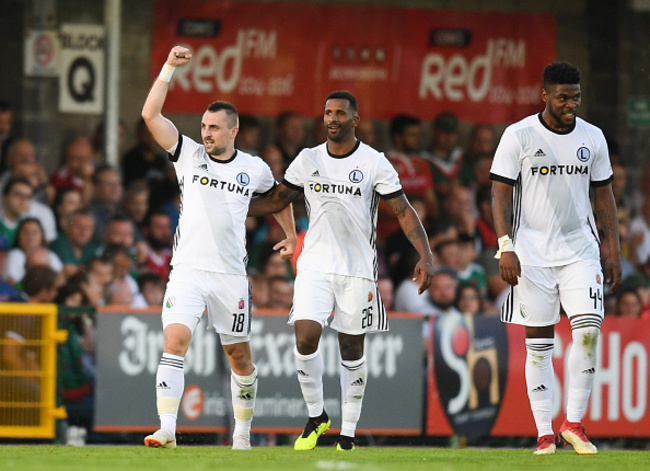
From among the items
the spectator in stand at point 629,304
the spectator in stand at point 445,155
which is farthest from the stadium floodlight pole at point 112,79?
the spectator in stand at point 629,304

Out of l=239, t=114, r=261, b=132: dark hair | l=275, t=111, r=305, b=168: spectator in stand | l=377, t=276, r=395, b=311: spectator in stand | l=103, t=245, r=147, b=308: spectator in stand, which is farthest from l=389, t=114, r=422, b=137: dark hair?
l=103, t=245, r=147, b=308: spectator in stand

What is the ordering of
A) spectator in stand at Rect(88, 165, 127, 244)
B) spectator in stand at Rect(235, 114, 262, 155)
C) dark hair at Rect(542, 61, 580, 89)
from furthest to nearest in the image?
spectator in stand at Rect(235, 114, 262, 155), spectator in stand at Rect(88, 165, 127, 244), dark hair at Rect(542, 61, 580, 89)

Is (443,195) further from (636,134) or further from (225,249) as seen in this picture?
(225,249)

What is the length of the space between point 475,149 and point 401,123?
→ 100 cm

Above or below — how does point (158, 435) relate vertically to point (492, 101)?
below

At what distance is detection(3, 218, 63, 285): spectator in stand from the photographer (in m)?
14.6

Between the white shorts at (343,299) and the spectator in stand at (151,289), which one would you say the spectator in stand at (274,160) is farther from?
Result: the white shorts at (343,299)

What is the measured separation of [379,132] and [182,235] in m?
8.89

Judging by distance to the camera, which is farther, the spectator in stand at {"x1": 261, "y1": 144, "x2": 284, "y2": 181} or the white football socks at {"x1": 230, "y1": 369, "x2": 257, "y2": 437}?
the spectator in stand at {"x1": 261, "y1": 144, "x2": 284, "y2": 181}

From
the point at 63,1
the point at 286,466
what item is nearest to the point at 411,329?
the point at 286,466

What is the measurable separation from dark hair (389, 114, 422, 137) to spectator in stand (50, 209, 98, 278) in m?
4.54

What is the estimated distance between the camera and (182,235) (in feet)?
35.2

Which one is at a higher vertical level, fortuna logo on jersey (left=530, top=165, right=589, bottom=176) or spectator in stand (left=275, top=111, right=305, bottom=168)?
A: spectator in stand (left=275, top=111, right=305, bottom=168)

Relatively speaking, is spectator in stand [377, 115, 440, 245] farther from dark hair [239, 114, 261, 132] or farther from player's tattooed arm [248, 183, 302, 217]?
player's tattooed arm [248, 183, 302, 217]
